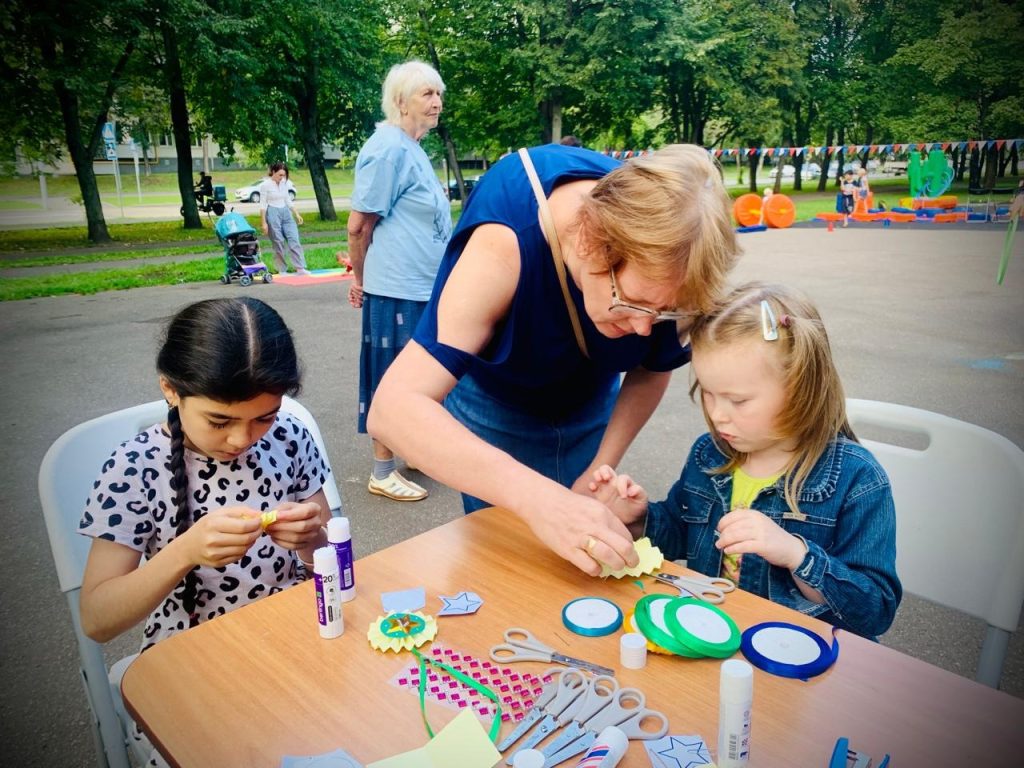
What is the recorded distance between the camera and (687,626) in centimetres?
105

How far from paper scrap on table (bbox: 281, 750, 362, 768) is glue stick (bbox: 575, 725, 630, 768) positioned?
0.27 meters

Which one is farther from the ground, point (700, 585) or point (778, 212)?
point (778, 212)

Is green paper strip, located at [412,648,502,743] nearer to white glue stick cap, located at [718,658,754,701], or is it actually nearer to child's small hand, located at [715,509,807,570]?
white glue stick cap, located at [718,658,754,701]

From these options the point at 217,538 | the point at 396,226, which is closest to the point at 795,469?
the point at 217,538

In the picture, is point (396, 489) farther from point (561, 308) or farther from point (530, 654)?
point (530, 654)

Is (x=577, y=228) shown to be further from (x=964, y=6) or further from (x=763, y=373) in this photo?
(x=964, y=6)

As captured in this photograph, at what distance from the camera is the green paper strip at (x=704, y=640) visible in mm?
1007

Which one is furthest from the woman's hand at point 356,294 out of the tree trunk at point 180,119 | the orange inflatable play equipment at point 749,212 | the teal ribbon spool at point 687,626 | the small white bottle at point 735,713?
the orange inflatable play equipment at point 749,212

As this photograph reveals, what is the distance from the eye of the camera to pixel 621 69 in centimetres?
1652

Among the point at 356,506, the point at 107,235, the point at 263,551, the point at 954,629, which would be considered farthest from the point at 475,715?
the point at 107,235

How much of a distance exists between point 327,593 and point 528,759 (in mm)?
396

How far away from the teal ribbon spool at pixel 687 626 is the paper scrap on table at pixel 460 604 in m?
0.26

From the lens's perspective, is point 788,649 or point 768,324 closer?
point 788,649

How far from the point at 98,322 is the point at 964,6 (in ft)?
23.3
